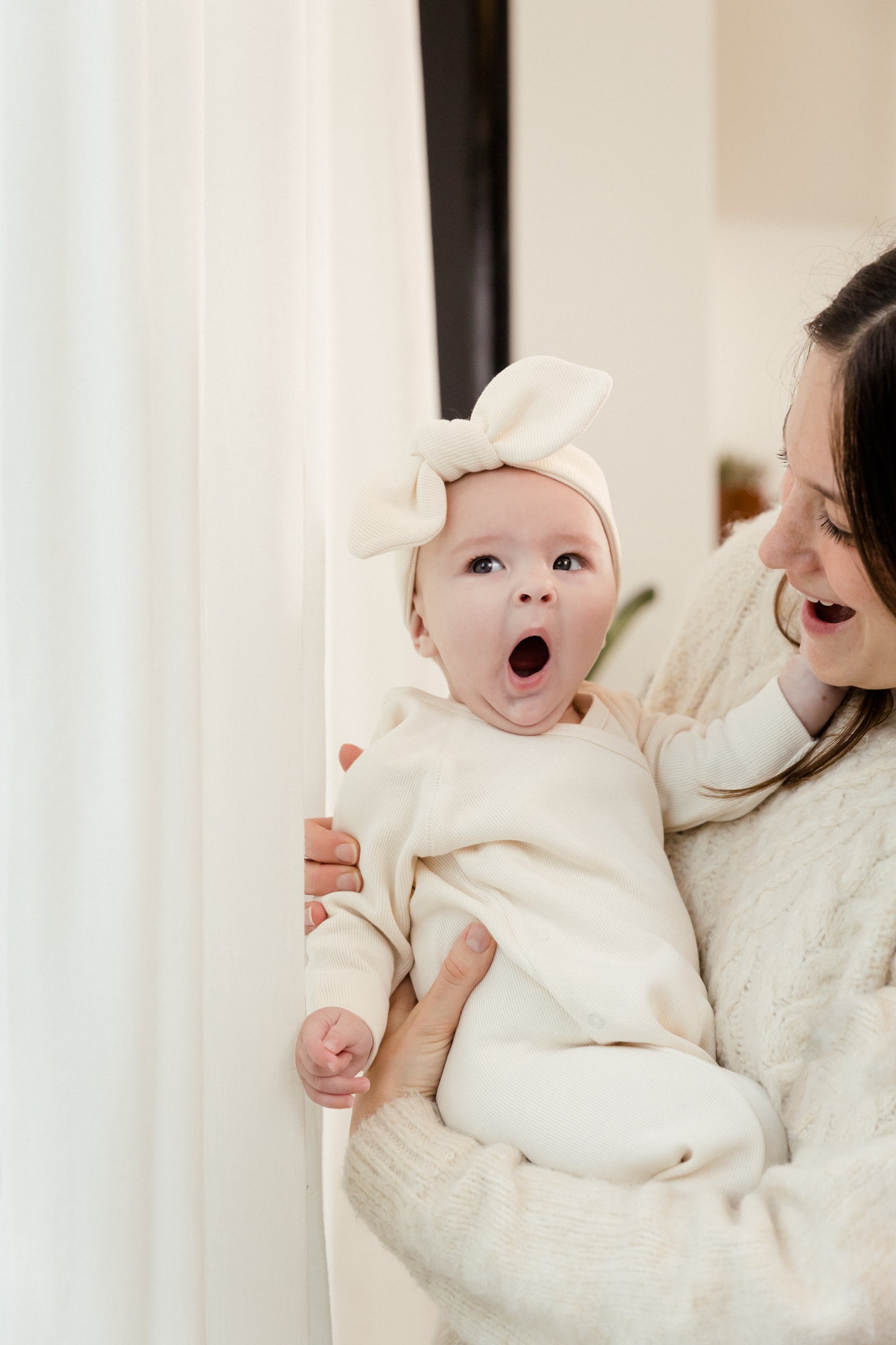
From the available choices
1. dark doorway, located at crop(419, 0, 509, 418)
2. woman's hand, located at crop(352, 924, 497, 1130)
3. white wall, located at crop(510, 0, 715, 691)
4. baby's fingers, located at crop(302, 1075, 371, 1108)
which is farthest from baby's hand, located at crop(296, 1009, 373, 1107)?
white wall, located at crop(510, 0, 715, 691)

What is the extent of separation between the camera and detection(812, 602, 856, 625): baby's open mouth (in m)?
0.93

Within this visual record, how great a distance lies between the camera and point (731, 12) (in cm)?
356

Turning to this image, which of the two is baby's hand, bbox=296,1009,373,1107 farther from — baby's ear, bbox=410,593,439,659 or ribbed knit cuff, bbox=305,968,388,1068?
baby's ear, bbox=410,593,439,659

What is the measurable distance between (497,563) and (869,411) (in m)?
0.35

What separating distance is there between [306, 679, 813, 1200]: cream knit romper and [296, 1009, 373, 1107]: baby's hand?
52 mm

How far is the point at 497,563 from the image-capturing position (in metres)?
1.03

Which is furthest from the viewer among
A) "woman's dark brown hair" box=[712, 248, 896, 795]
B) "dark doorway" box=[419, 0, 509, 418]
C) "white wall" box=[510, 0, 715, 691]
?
"white wall" box=[510, 0, 715, 691]

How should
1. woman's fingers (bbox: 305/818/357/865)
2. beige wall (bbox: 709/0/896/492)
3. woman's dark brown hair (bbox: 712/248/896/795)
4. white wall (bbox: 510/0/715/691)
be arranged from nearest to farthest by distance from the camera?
woman's dark brown hair (bbox: 712/248/896/795) → woman's fingers (bbox: 305/818/357/865) → white wall (bbox: 510/0/715/691) → beige wall (bbox: 709/0/896/492)

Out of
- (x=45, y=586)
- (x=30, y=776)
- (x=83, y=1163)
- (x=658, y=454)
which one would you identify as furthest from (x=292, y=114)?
(x=658, y=454)

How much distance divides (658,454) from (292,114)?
2.61m

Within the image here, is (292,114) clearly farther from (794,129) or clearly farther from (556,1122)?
(794,129)

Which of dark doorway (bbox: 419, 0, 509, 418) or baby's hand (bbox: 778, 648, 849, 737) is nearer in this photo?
baby's hand (bbox: 778, 648, 849, 737)

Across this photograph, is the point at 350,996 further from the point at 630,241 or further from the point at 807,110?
the point at 807,110

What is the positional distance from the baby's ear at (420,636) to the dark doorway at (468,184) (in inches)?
73.2
